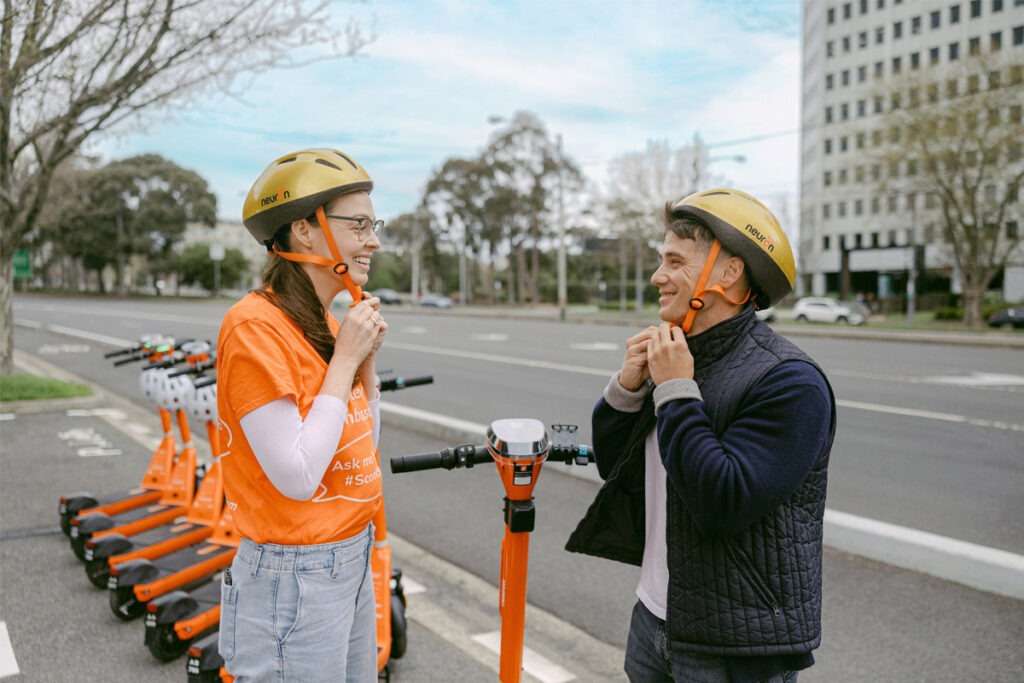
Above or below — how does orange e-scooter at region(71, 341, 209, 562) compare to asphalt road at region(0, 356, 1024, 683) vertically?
above

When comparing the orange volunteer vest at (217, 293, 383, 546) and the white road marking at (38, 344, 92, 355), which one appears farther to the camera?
the white road marking at (38, 344, 92, 355)

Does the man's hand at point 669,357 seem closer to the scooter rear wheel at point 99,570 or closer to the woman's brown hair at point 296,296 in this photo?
the woman's brown hair at point 296,296

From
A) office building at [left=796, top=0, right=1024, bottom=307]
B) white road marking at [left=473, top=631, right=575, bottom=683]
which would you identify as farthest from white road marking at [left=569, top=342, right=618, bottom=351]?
office building at [left=796, top=0, right=1024, bottom=307]

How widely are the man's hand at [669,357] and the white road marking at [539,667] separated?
191 centimetres

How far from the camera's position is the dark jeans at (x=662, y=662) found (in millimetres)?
1882

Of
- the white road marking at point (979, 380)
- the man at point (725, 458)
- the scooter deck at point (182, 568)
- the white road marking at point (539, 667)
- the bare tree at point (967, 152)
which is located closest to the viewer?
the man at point (725, 458)

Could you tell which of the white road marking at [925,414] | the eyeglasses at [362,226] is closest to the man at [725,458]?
the eyeglasses at [362,226]

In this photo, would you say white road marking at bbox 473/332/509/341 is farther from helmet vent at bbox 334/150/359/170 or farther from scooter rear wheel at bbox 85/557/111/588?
helmet vent at bbox 334/150/359/170

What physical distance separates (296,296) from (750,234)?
119cm

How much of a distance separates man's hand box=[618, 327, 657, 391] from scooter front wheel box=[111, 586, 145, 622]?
3058 millimetres

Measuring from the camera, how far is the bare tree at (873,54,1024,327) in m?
30.4

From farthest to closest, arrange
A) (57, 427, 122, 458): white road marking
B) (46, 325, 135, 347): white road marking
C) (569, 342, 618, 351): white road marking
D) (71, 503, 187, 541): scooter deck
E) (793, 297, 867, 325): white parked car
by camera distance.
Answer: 1. (793, 297, 867, 325): white parked car
2. (46, 325, 135, 347): white road marking
3. (569, 342, 618, 351): white road marking
4. (57, 427, 122, 458): white road marking
5. (71, 503, 187, 541): scooter deck

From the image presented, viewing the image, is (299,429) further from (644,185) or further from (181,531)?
(644,185)

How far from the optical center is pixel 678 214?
2.07m
